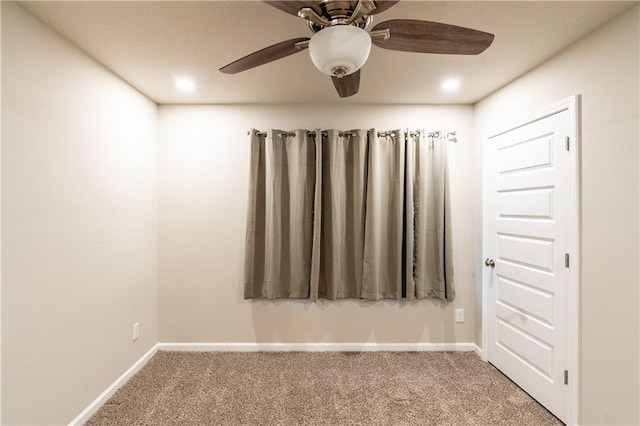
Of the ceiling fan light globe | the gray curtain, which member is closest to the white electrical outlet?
the gray curtain

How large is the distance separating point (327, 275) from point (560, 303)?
5.66ft

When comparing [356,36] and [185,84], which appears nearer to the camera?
[356,36]

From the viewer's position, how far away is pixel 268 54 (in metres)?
1.37

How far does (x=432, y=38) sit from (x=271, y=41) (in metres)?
0.98

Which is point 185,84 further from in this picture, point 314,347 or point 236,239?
point 314,347

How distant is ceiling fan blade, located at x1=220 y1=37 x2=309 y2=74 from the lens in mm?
1299

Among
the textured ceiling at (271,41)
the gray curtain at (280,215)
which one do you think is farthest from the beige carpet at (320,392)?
the textured ceiling at (271,41)

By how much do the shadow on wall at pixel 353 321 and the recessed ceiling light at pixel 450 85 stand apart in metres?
1.94

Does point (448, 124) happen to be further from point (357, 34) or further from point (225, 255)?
point (225, 255)

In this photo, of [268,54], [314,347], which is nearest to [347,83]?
[268,54]

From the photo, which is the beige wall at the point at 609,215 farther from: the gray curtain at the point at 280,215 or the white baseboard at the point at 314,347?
the gray curtain at the point at 280,215

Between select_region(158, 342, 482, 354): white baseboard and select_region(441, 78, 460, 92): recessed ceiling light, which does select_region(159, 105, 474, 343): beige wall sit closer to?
select_region(158, 342, 482, 354): white baseboard

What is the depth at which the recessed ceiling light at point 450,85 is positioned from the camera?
2.34 m

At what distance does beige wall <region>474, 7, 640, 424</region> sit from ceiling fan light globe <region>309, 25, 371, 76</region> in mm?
1467
